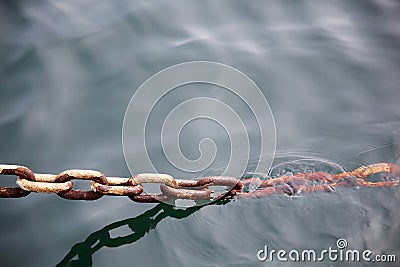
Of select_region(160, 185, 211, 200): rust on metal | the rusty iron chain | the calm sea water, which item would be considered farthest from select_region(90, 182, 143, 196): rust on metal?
the calm sea water

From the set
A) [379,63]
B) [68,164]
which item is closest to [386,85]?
Result: [379,63]

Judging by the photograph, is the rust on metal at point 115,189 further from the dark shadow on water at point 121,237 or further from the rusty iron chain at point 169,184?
the dark shadow on water at point 121,237

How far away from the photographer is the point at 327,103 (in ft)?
11.4

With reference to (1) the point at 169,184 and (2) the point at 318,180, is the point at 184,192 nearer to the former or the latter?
(1) the point at 169,184

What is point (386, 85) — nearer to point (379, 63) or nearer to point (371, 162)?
point (379, 63)

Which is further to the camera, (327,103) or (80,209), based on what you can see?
(327,103)

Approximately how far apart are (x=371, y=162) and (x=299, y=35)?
1.32 meters

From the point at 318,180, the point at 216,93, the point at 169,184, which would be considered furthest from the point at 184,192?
the point at 216,93

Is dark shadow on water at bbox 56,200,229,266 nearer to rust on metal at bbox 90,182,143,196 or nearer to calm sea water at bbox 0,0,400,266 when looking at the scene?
calm sea water at bbox 0,0,400,266

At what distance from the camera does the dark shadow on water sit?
264 cm

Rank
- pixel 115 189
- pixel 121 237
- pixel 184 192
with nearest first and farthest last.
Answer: pixel 115 189 → pixel 184 192 → pixel 121 237

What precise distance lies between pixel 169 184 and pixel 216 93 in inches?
49.3

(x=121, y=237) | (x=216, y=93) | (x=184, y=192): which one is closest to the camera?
(x=184, y=192)

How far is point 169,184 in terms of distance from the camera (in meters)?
2.42
